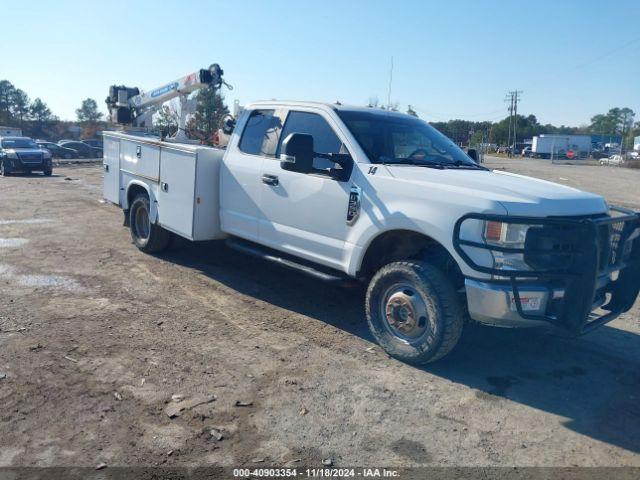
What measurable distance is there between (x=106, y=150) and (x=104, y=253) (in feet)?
5.72

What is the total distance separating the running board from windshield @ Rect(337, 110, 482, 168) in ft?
3.76

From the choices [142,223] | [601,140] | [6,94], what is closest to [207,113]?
[142,223]

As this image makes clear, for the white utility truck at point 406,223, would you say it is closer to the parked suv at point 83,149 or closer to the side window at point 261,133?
the side window at point 261,133

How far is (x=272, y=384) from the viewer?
4.40m

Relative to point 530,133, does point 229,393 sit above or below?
below

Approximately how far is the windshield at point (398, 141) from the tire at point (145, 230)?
3.61 metres

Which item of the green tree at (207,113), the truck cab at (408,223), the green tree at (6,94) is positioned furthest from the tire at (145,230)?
the green tree at (6,94)

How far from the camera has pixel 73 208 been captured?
12.9m

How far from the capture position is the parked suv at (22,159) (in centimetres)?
2295

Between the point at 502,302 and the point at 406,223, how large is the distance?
1012 millimetres

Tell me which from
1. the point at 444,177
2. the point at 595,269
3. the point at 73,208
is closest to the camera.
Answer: the point at 595,269

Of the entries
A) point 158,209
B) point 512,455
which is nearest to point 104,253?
point 158,209

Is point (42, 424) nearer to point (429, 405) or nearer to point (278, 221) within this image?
point (429, 405)

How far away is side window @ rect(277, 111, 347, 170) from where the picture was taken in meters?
5.62
